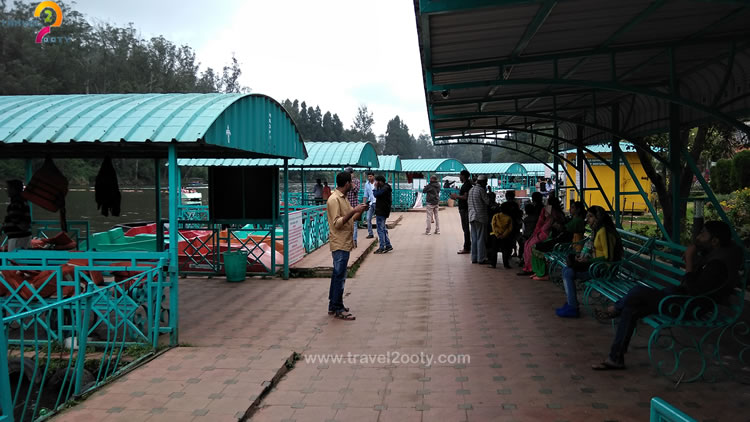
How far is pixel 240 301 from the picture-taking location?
8055 mm

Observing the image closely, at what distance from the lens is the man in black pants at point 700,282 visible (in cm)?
450

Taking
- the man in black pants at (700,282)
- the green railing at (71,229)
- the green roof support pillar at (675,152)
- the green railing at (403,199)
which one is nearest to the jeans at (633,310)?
the man in black pants at (700,282)

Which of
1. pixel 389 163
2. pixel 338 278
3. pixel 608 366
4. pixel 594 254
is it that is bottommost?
pixel 608 366

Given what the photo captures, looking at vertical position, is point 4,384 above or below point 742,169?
below

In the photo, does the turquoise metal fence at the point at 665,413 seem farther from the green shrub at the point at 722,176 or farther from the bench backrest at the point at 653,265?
the green shrub at the point at 722,176

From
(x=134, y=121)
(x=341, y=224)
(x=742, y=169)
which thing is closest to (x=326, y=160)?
(x=341, y=224)

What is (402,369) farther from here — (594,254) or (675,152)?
(675,152)

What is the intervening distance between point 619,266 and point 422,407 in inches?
140

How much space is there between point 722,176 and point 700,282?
25.0m

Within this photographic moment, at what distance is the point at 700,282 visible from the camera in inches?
179

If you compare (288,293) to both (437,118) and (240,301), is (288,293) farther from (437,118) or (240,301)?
(437,118)

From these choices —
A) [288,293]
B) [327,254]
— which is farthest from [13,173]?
[288,293]

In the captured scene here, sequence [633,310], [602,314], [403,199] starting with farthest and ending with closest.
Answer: [403,199], [602,314], [633,310]

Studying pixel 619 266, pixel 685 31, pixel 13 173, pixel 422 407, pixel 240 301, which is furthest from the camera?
pixel 13 173
